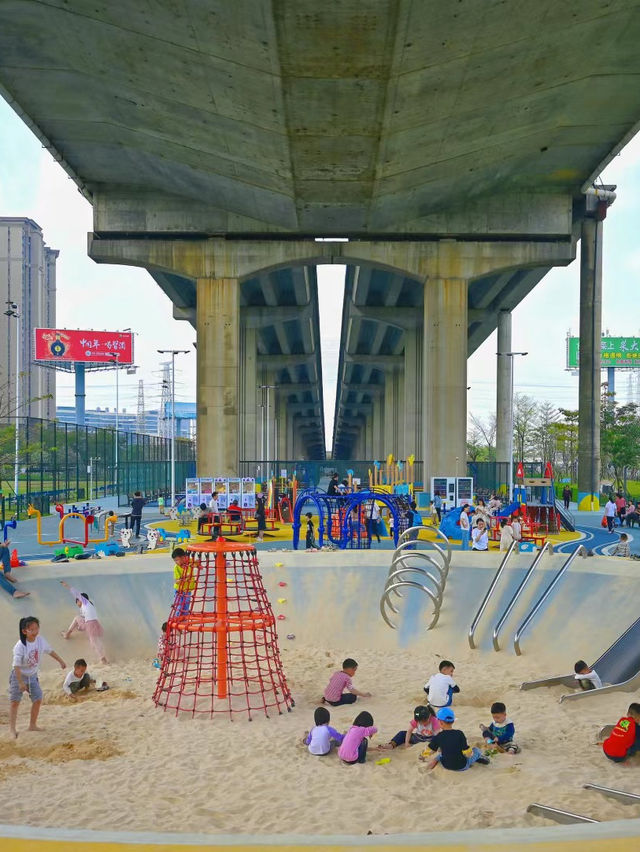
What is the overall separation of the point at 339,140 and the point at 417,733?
20.5 m

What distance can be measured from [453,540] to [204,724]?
1467 cm

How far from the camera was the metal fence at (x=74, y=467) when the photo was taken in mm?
33125

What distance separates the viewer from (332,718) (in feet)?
36.7

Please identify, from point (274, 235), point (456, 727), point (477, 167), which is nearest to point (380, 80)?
point (477, 167)

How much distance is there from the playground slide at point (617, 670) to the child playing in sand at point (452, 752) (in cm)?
305

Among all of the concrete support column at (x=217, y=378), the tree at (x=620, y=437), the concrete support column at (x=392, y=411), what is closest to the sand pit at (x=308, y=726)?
the concrete support column at (x=217, y=378)

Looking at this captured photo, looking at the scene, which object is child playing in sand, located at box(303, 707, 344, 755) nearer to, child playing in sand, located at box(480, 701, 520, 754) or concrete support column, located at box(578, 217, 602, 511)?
child playing in sand, located at box(480, 701, 520, 754)

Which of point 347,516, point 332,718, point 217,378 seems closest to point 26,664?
point 332,718

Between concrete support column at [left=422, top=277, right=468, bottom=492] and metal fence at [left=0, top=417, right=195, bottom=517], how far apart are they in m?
16.3

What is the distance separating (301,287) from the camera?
48312mm

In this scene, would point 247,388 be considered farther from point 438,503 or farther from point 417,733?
point 417,733

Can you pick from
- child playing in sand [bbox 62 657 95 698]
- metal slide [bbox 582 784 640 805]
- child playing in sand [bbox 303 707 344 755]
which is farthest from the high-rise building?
metal slide [bbox 582 784 640 805]

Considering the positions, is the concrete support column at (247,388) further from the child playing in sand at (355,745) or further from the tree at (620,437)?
the child playing in sand at (355,745)

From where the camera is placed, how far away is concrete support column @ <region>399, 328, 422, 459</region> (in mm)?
53875
